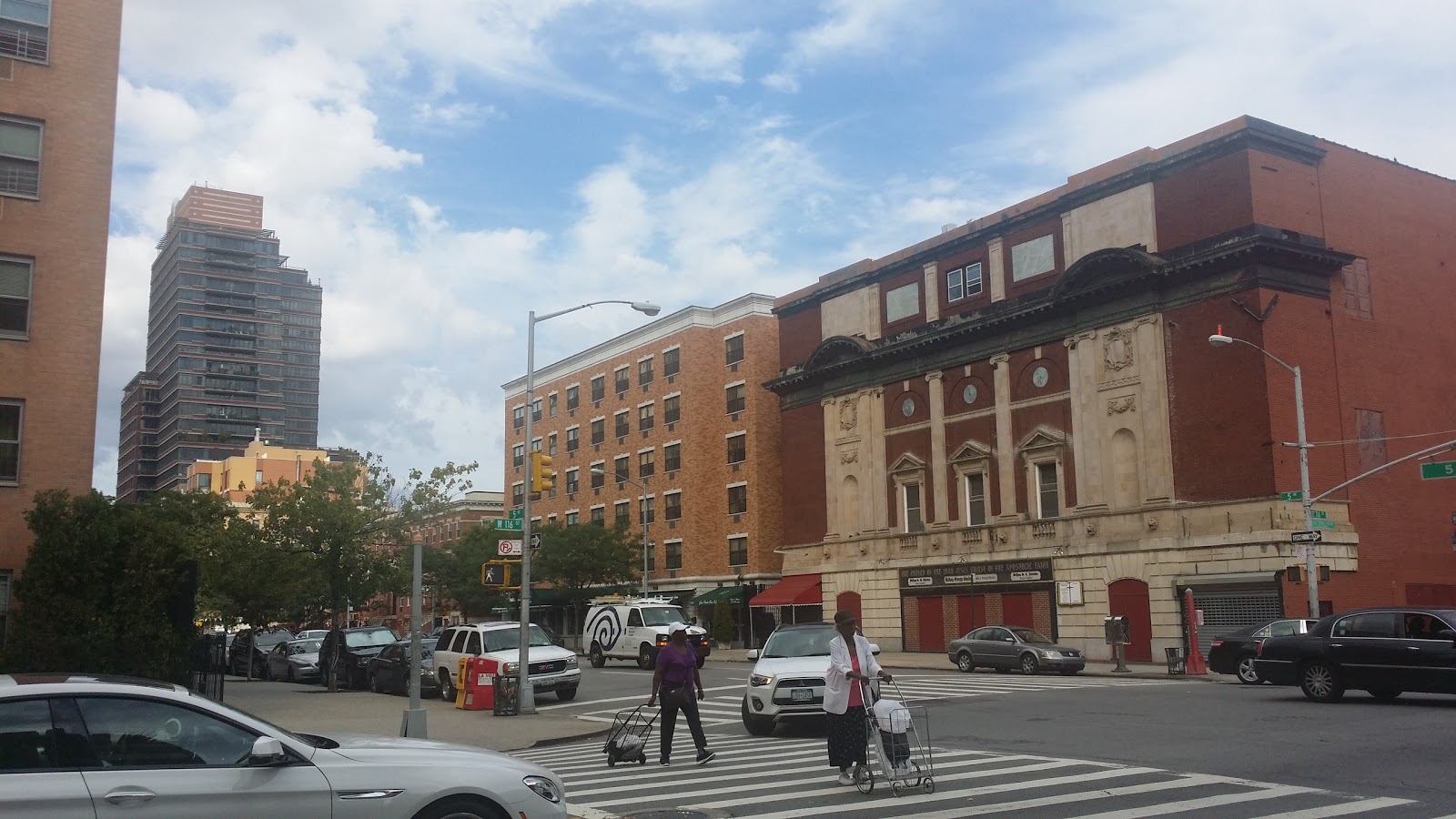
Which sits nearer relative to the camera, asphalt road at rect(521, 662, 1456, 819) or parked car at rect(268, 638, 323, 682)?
asphalt road at rect(521, 662, 1456, 819)

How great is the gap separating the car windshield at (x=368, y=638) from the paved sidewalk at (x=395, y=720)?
2469 millimetres

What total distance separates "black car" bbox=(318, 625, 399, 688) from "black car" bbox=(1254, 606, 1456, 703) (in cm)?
2257

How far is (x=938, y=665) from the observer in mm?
40531

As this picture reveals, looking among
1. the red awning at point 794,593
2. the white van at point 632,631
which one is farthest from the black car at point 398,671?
the red awning at point 794,593

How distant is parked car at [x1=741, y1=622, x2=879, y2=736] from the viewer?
17406mm

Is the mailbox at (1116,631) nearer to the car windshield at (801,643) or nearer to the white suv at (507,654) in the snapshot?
the white suv at (507,654)

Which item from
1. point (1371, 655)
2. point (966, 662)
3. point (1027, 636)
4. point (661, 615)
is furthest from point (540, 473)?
point (661, 615)

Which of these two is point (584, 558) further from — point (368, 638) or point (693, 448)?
point (368, 638)

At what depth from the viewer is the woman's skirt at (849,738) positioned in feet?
38.4

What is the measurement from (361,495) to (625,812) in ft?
98.1

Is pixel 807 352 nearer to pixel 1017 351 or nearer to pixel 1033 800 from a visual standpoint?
pixel 1017 351

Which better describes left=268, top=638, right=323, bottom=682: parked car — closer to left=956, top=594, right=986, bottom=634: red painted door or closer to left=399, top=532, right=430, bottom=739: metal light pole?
left=956, top=594, right=986, bottom=634: red painted door

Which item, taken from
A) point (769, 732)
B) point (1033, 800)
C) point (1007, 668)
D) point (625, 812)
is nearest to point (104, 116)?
point (769, 732)

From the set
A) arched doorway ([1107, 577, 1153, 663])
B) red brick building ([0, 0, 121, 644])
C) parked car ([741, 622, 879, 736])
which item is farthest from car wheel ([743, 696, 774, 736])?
arched doorway ([1107, 577, 1153, 663])
